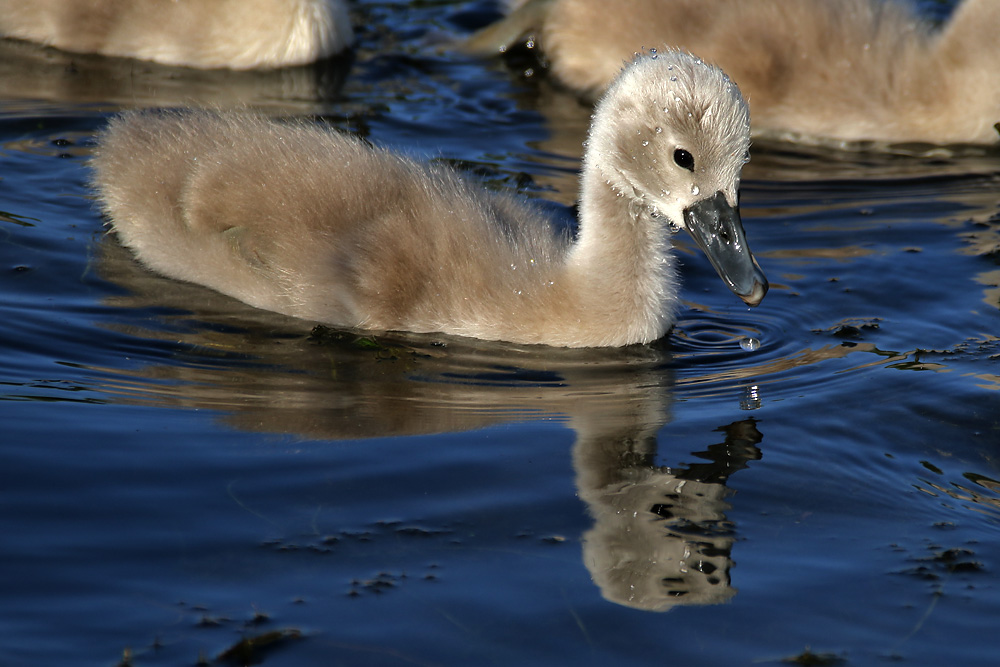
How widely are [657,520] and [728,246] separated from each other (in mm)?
1622

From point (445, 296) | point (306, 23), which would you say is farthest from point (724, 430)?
point (306, 23)

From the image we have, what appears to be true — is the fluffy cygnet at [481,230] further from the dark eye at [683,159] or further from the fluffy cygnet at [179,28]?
the fluffy cygnet at [179,28]

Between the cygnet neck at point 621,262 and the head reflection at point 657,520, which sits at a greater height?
the cygnet neck at point 621,262

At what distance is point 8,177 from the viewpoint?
6.66 meters

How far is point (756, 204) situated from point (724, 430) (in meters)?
2.77

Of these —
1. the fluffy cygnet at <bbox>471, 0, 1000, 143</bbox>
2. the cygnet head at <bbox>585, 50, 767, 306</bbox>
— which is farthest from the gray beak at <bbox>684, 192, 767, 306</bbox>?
the fluffy cygnet at <bbox>471, 0, 1000, 143</bbox>

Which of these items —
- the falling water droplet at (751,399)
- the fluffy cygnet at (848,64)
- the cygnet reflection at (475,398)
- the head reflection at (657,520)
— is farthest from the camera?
the fluffy cygnet at (848,64)

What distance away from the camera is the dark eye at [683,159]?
17.0 feet

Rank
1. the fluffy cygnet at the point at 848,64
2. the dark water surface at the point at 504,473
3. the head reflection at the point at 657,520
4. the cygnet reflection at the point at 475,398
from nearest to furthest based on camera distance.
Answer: the dark water surface at the point at 504,473 < the head reflection at the point at 657,520 < the cygnet reflection at the point at 475,398 < the fluffy cygnet at the point at 848,64

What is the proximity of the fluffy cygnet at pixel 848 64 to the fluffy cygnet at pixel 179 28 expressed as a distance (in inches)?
92.1

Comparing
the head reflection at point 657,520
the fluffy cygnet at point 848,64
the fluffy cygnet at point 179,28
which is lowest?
the head reflection at point 657,520

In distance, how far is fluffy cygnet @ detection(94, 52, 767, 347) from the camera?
5.21m

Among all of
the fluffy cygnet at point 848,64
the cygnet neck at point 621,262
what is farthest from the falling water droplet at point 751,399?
the fluffy cygnet at point 848,64

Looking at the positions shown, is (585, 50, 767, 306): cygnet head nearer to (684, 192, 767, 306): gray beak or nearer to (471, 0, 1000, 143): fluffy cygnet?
(684, 192, 767, 306): gray beak
